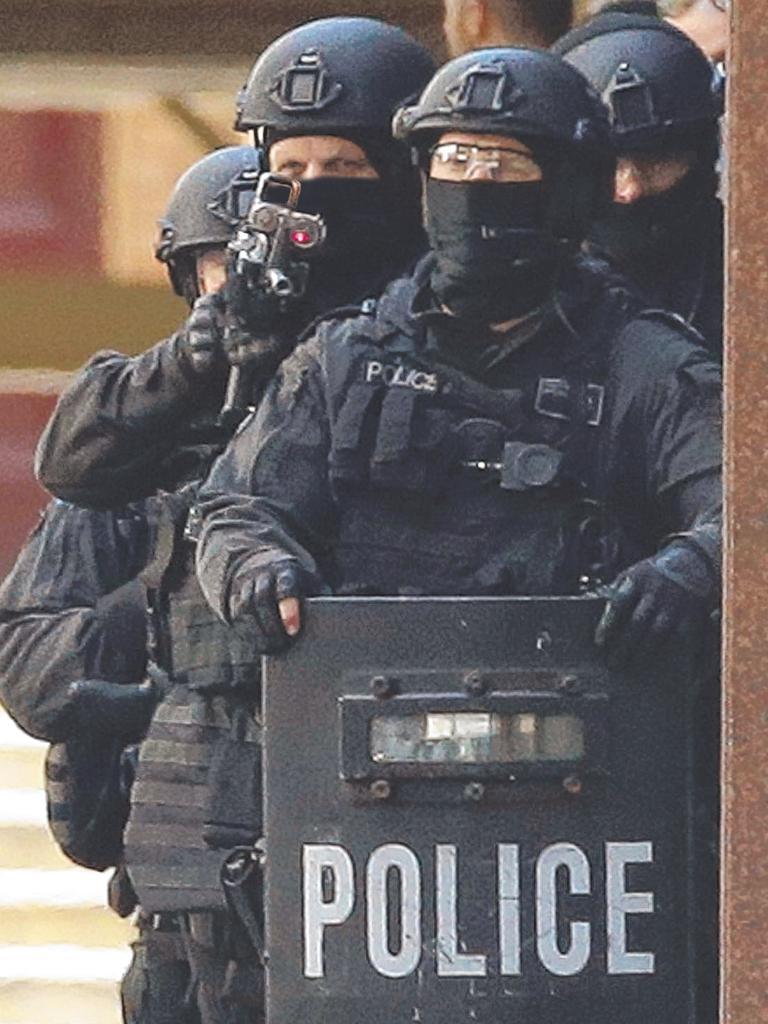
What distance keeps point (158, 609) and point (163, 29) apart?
5.55m

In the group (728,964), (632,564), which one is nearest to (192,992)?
(632,564)

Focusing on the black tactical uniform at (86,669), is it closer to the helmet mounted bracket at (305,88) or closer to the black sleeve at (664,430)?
the helmet mounted bracket at (305,88)

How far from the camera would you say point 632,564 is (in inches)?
246

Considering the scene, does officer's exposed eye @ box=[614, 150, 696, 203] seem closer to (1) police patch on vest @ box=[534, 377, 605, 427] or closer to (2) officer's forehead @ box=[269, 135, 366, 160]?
(2) officer's forehead @ box=[269, 135, 366, 160]

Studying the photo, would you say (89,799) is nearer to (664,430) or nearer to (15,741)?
(664,430)

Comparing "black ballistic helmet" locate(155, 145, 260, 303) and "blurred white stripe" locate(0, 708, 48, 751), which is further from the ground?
"black ballistic helmet" locate(155, 145, 260, 303)

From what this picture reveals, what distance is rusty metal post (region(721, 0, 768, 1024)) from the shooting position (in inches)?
202

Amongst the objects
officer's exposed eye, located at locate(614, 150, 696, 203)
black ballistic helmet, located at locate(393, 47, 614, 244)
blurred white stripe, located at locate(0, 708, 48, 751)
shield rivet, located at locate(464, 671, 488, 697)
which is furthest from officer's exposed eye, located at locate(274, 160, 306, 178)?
blurred white stripe, located at locate(0, 708, 48, 751)

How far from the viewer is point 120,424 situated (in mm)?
7109

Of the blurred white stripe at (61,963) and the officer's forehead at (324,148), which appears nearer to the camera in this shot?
the officer's forehead at (324,148)

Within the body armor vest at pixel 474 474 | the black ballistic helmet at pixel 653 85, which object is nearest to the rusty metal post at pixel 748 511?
the body armor vest at pixel 474 474

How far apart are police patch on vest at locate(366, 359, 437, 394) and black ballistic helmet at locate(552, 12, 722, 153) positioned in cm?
73

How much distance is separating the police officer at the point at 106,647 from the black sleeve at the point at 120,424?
0.08m

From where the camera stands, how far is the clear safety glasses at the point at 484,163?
6.21 metres
